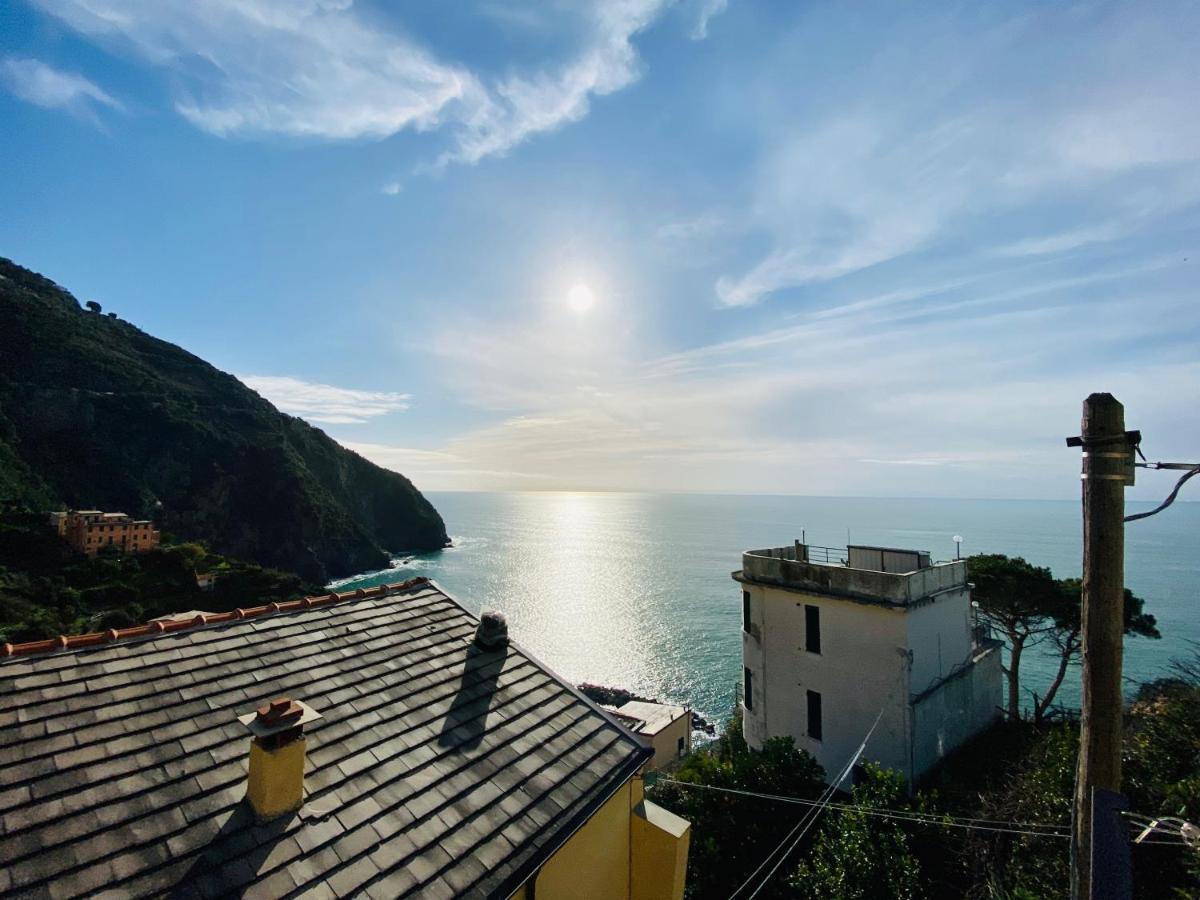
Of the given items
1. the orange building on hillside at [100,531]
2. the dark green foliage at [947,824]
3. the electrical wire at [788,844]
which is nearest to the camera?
the dark green foliage at [947,824]

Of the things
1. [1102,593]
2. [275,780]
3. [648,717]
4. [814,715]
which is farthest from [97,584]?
[1102,593]

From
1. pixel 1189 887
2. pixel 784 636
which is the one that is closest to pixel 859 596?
pixel 784 636

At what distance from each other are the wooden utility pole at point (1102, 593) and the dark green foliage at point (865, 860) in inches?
279

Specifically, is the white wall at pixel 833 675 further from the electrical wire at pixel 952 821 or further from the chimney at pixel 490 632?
the chimney at pixel 490 632

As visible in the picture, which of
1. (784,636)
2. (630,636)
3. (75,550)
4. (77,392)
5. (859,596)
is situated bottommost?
(630,636)

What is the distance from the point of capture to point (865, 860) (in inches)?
405

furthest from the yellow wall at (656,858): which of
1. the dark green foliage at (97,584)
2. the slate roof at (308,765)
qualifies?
the dark green foliage at (97,584)

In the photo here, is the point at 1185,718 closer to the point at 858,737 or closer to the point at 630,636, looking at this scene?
the point at 858,737

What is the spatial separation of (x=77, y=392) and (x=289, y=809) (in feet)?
336

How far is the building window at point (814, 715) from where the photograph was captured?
19.5 m

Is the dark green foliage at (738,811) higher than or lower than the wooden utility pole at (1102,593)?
lower

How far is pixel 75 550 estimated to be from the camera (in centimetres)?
5362

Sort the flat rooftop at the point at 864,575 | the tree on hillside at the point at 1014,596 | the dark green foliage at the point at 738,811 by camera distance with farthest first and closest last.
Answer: the tree on hillside at the point at 1014,596, the flat rooftop at the point at 864,575, the dark green foliage at the point at 738,811

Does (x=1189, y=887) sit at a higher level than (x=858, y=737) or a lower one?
higher
